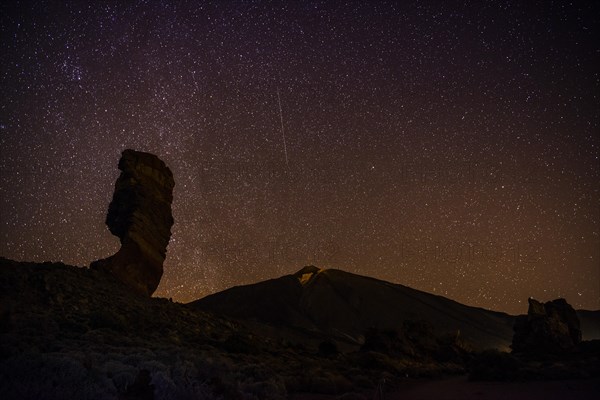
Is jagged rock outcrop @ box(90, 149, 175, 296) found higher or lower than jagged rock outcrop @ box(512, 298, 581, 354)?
higher

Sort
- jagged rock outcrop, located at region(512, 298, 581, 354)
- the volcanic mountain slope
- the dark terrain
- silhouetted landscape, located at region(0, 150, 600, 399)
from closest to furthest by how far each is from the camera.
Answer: the dark terrain
silhouetted landscape, located at region(0, 150, 600, 399)
jagged rock outcrop, located at region(512, 298, 581, 354)
the volcanic mountain slope

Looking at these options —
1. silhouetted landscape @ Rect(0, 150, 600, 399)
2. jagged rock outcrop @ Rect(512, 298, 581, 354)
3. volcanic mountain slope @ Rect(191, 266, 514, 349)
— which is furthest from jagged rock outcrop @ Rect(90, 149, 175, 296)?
volcanic mountain slope @ Rect(191, 266, 514, 349)

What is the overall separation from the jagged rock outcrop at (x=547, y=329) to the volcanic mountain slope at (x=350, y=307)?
53.5 meters

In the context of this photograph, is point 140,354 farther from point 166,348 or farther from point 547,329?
point 547,329

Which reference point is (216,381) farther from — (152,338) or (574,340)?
(574,340)

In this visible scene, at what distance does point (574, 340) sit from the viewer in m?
44.6

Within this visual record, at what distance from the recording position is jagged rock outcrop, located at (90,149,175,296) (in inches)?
1303

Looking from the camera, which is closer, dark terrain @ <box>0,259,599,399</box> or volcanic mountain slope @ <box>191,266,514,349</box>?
dark terrain @ <box>0,259,599,399</box>

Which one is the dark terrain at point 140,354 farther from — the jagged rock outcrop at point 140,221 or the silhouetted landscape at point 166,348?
the jagged rock outcrop at point 140,221

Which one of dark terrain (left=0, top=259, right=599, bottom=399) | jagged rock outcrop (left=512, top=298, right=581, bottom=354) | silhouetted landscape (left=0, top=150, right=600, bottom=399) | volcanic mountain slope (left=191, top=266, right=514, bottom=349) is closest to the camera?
dark terrain (left=0, top=259, right=599, bottom=399)

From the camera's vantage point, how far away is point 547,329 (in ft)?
139

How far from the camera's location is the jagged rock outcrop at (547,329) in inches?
1632

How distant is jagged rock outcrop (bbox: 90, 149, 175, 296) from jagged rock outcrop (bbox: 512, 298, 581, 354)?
34.4 m

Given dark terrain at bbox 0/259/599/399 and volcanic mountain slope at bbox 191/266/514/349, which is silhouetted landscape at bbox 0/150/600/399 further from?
volcanic mountain slope at bbox 191/266/514/349
